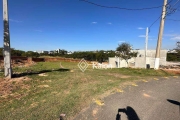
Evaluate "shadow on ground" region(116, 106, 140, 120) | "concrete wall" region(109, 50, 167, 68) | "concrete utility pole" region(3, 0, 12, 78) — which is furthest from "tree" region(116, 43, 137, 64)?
"shadow on ground" region(116, 106, 140, 120)

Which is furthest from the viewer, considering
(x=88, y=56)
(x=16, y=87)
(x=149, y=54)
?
(x=88, y=56)

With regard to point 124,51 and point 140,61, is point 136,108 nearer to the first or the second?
point 140,61

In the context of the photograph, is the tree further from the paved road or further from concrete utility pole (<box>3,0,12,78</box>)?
concrete utility pole (<box>3,0,12,78</box>)

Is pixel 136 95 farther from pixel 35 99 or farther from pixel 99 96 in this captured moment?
pixel 35 99

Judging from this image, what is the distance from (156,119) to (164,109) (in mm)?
748

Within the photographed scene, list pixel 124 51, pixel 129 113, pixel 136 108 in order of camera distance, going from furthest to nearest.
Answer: pixel 124 51
pixel 136 108
pixel 129 113

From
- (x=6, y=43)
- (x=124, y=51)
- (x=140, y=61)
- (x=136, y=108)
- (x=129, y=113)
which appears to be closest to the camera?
(x=129, y=113)

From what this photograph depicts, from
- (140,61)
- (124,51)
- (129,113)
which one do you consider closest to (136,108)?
(129,113)

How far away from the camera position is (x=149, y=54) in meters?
28.0

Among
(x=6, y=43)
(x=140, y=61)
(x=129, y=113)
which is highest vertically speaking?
(x=6, y=43)

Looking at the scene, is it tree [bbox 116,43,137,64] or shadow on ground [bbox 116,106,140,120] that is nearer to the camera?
shadow on ground [bbox 116,106,140,120]

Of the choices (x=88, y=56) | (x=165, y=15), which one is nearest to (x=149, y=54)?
(x=165, y=15)

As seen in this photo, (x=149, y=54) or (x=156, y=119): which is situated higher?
(x=149, y=54)

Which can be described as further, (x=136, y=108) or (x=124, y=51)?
(x=124, y=51)
